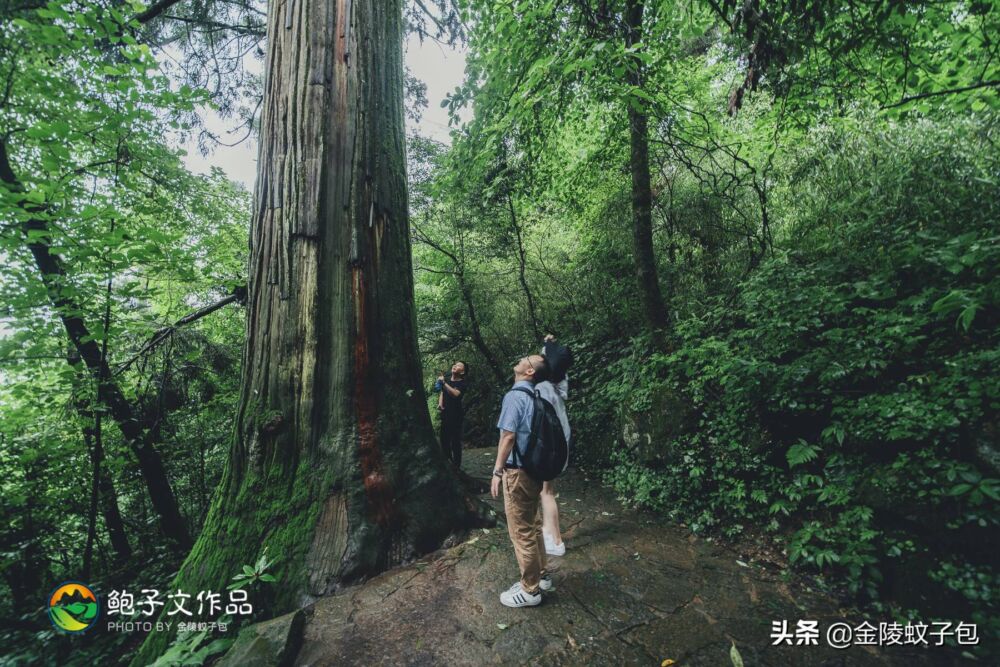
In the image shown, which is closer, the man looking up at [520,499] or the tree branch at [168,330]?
the man looking up at [520,499]

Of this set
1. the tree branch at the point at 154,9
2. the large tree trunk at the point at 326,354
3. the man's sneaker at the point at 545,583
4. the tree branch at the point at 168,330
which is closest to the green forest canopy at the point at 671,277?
the tree branch at the point at 168,330

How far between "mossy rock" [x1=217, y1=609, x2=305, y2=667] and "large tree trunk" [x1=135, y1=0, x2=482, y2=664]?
29 centimetres

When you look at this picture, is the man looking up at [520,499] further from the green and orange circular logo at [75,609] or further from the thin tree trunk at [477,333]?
the thin tree trunk at [477,333]

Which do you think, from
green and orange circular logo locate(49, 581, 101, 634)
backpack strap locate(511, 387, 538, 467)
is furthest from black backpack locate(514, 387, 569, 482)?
green and orange circular logo locate(49, 581, 101, 634)

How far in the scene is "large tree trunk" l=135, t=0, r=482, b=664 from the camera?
2664 mm

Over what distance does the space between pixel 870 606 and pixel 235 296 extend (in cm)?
564

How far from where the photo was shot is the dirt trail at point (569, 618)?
208 cm

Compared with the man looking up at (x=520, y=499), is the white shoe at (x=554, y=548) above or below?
below

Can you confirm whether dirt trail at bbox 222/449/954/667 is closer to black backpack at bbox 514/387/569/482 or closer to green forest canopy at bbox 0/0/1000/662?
green forest canopy at bbox 0/0/1000/662

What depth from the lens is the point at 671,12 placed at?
476cm

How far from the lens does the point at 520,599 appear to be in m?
2.51

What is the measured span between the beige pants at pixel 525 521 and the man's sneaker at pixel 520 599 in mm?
34

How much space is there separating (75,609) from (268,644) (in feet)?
8.96

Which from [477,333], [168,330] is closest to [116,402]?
[168,330]
